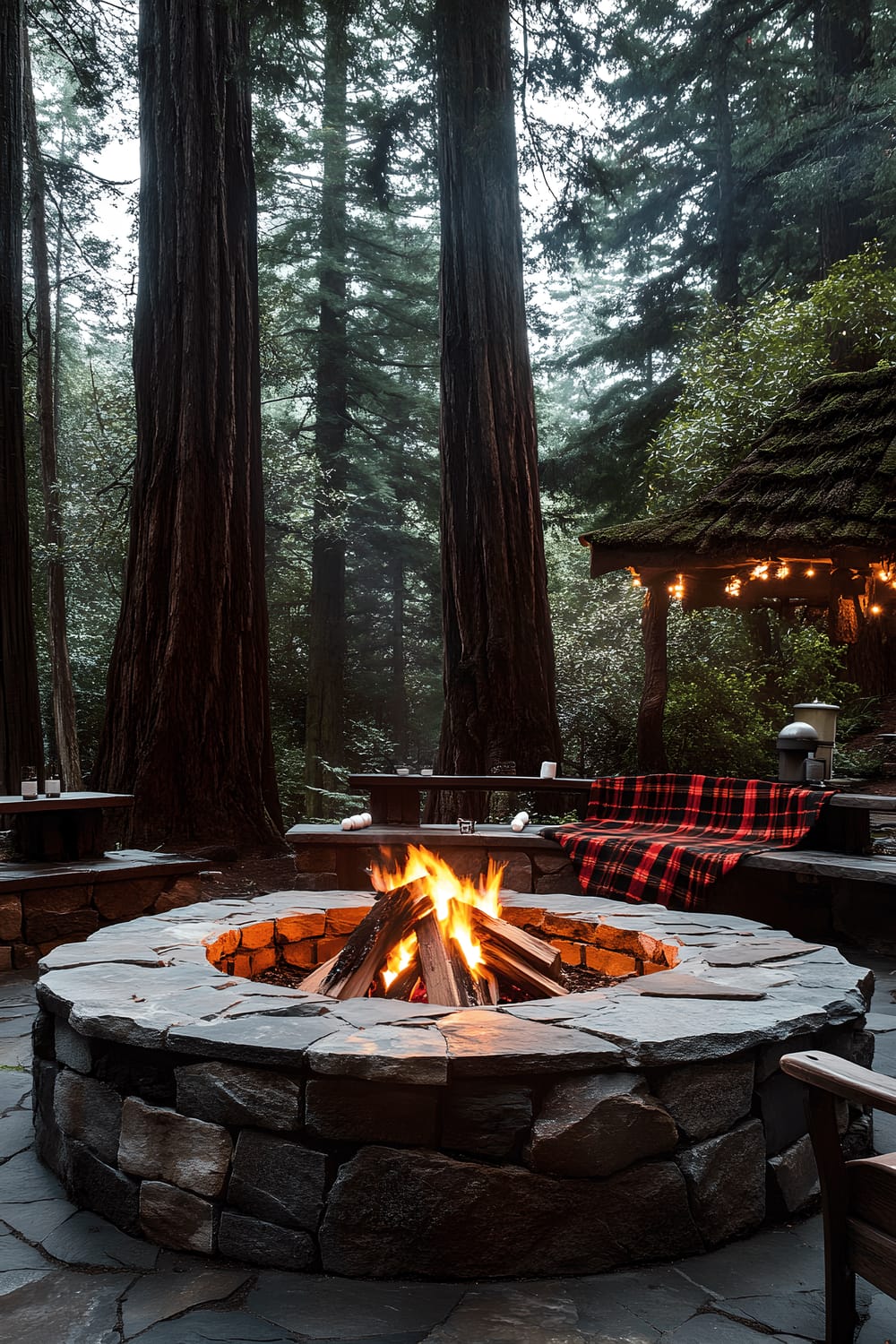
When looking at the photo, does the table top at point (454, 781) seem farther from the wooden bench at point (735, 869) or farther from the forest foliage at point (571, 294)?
the forest foliage at point (571, 294)

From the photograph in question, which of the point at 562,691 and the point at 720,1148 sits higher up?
the point at 562,691

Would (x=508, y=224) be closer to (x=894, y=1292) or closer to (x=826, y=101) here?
(x=894, y=1292)

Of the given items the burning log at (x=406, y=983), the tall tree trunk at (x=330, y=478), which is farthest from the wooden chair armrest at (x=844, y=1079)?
the tall tree trunk at (x=330, y=478)

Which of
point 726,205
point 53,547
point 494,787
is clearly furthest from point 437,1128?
point 726,205

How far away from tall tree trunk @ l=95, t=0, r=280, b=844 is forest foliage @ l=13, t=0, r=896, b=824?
6.75 ft

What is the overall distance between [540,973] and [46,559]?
35.5ft

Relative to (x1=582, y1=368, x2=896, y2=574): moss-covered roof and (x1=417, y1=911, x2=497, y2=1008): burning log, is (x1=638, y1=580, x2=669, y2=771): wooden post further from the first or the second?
(x1=417, y1=911, x2=497, y2=1008): burning log

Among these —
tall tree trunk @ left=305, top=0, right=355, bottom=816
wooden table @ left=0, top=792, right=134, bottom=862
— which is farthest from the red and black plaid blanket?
tall tree trunk @ left=305, top=0, right=355, bottom=816

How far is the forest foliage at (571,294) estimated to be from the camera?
9.62 metres

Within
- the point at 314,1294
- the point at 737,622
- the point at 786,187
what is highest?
the point at 786,187

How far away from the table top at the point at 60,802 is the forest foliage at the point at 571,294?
4.54 metres

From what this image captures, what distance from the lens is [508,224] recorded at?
7.74 m

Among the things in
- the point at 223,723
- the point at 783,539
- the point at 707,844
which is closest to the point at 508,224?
the point at 783,539

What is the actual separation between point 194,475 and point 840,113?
1240cm
